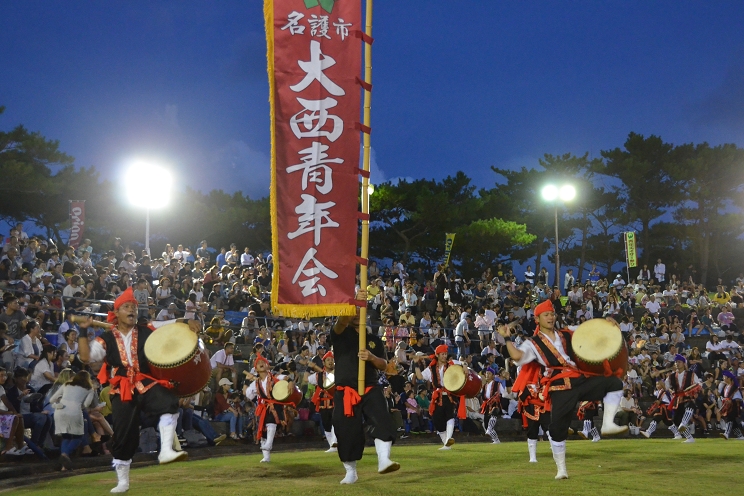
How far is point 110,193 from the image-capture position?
117ft

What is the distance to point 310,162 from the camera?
781 cm

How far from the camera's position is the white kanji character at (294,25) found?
25.8ft

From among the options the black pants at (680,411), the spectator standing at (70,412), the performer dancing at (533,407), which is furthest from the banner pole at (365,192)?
the black pants at (680,411)

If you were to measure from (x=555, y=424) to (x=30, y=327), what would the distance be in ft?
27.9

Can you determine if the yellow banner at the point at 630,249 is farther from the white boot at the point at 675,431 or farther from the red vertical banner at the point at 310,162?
the red vertical banner at the point at 310,162

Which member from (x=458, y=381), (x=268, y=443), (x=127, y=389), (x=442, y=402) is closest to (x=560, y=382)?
(x=127, y=389)

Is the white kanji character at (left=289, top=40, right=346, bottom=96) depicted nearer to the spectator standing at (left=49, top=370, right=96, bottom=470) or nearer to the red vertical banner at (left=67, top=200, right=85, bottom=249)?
the spectator standing at (left=49, top=370, right=96, bottom=470)

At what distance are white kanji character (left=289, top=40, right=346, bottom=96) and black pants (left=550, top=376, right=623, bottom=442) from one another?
4.20 meters

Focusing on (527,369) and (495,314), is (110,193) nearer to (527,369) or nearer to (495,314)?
(495,314)

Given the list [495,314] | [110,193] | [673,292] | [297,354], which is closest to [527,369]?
[297,354]

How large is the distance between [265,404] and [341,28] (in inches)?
294

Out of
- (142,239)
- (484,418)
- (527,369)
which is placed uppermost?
(142,239)

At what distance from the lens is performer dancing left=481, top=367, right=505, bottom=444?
715 inches

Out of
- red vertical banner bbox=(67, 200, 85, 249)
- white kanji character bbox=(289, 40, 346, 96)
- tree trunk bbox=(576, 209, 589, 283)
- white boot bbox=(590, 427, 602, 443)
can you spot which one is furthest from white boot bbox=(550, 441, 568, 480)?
tree trunk bbox=(576, 209, 589, 283)
